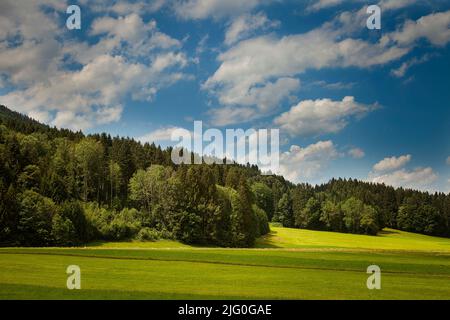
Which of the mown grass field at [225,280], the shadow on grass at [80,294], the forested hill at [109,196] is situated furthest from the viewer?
the forested hill at [109,196]

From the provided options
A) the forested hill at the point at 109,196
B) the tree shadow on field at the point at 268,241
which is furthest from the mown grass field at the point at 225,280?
the tree shadow on field at the point at 268,241

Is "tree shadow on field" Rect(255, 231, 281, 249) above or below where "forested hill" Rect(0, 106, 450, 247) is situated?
below

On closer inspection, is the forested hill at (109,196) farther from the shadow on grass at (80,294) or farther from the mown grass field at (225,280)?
the shadow on grass at (80,294)

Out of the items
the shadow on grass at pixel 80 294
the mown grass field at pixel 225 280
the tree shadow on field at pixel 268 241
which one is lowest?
the tree shadow on field at pixel 268 241

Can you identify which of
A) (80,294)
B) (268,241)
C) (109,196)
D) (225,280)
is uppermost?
(109,196)

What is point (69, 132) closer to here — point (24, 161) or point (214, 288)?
point (24, 161)

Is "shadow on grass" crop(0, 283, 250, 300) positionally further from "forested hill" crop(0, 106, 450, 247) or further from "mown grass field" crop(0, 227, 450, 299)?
"forested hill" crop(0, 106, 450, 247)

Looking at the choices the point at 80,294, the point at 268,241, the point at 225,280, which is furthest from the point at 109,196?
the point at 80,294

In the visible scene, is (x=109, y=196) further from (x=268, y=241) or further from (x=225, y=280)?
(x=225, y=280)

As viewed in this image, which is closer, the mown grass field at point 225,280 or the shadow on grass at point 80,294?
the shadow on grass at point 80,294

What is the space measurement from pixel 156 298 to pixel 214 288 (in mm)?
5173

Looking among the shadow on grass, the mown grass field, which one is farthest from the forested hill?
the shadow on grass
